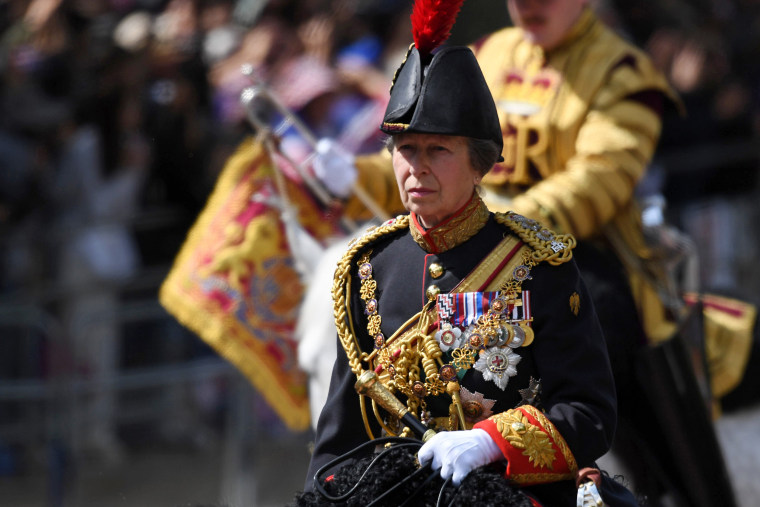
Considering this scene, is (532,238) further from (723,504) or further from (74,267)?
(74,267)

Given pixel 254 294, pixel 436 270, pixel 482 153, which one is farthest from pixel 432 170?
pixel 254 294

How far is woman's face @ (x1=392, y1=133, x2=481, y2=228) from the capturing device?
2.92 metres

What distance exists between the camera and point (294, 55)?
336 inches

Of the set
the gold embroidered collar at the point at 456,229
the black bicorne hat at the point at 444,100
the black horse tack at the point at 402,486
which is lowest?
the black horse tack at the point at 402,486

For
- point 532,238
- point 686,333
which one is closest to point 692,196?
point 686,333

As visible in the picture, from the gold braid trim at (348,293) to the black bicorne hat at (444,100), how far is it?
14.3 inches

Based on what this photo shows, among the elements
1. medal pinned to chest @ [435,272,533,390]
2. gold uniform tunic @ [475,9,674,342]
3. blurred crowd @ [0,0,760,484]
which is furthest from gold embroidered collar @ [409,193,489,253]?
blurred crowd @ [0,0,760,484]

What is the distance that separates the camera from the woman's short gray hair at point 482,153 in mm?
2947

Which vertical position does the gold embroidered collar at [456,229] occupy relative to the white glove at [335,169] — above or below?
above

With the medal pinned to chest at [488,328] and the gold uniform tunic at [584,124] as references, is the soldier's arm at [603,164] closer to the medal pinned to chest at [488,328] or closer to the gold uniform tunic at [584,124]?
the gold uniform tunic at [584,124]

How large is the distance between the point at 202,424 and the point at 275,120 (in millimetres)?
2628

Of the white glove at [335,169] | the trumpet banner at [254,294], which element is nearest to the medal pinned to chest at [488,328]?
the white glove at [335,169]

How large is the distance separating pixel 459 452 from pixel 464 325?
0.39 meters

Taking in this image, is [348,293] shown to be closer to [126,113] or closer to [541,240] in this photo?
[541,240]
